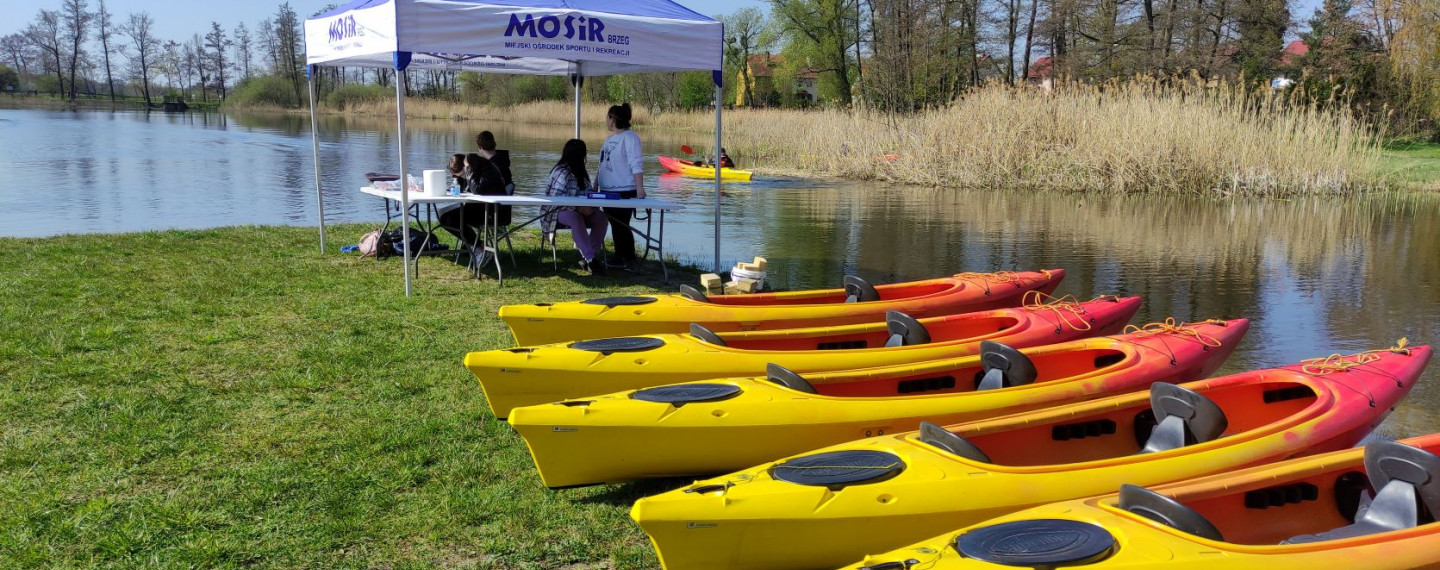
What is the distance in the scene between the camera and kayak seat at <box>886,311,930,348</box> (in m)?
4.81

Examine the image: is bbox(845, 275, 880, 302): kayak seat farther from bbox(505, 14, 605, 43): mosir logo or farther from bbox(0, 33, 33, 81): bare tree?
bbox(0, 33, 33, 81): bare tree

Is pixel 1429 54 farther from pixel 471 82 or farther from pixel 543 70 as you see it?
Answer: pixel 471 82

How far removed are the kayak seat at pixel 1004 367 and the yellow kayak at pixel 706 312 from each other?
118 cm

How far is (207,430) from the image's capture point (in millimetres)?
4176

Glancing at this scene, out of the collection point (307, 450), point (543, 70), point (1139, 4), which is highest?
point (1139, 4)

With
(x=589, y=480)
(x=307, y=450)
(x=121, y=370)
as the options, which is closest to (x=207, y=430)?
(x=307, y=450)

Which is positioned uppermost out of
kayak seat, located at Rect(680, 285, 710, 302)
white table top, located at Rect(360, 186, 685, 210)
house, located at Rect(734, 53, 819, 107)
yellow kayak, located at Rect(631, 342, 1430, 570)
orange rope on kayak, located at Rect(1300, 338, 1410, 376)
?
house, located at Rect(734, 53, 819, 107)

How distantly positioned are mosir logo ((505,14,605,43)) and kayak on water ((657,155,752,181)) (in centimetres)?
1215

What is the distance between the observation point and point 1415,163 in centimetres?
2191

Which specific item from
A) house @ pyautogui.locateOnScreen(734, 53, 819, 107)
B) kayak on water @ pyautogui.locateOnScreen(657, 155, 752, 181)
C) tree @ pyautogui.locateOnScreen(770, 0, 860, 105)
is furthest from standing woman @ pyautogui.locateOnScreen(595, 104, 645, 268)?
house @ pyautogui.locateOnScreen(734, 53, 819, 107)

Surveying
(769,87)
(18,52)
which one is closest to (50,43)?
(18,52)

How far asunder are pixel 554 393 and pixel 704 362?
661mm

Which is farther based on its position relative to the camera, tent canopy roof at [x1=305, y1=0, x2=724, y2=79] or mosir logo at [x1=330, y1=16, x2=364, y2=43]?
mosir logo at [x1=330, y1=16, x2=364, y2=43]

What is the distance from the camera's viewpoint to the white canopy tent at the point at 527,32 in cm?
639
